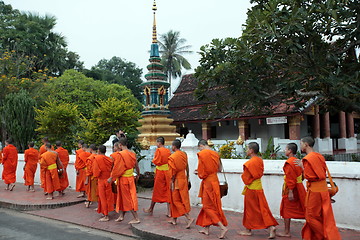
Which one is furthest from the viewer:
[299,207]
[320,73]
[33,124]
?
[33,124]

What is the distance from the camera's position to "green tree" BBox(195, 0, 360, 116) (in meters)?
7.45

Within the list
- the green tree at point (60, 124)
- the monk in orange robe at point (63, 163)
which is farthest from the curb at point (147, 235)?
the green tree at point (60, 124)

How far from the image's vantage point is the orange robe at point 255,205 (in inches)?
221

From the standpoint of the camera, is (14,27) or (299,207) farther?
(14,27)

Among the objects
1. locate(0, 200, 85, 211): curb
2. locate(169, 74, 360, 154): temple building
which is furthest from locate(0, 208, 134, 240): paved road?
locate(169, 74, 360, 154): temple building

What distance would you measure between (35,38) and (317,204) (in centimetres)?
3185

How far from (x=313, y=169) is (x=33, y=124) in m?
15.4

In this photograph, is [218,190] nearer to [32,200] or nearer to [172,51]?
[32,200]

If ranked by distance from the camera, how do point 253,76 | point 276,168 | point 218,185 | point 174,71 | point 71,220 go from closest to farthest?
point 218,185
point 276,168
point 71,220
point 253,76
point 174,71

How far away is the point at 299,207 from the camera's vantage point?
5566mm

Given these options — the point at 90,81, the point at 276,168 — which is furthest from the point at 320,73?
the point at 90,81

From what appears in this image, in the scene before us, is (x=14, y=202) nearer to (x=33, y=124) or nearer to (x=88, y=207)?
(x=88, y=207)

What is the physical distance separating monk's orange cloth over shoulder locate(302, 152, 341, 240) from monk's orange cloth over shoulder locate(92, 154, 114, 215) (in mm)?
4221

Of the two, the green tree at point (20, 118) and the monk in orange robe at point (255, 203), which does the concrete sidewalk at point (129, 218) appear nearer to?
the monk in orange robe at point (255, 203)
